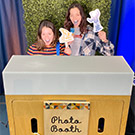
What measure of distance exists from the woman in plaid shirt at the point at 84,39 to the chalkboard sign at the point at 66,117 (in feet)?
3.50

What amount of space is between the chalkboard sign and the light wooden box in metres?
0.02

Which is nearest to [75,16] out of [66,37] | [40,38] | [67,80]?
[66,37]

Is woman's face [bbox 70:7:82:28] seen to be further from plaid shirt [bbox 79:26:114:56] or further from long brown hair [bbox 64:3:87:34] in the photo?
plaid shirt [bbox 79:26:114:56]

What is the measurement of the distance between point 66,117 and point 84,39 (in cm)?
109

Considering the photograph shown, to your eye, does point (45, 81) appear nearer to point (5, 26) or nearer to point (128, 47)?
point (128, 47)

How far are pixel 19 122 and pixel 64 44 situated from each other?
3.62 feet

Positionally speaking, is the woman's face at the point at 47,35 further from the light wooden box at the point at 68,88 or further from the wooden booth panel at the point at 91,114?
the wooden booth panel at the point at 91,114

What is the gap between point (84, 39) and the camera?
69.7 inches

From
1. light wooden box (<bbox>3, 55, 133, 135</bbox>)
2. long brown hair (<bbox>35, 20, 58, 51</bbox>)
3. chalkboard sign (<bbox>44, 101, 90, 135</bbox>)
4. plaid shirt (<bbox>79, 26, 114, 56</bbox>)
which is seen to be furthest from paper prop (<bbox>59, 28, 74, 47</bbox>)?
chalkboard sign (<bbox>44, 101, 90, 135</bbox>)

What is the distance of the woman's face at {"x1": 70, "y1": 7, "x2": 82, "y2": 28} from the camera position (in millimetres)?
1713

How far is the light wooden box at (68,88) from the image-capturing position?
71 centimetres

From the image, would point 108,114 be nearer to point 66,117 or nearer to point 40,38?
point 66,117

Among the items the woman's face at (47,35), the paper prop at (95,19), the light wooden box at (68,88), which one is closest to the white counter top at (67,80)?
the light wooden box at (68,88)

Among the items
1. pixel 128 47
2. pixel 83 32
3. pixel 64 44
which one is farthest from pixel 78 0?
pixel 128 47
